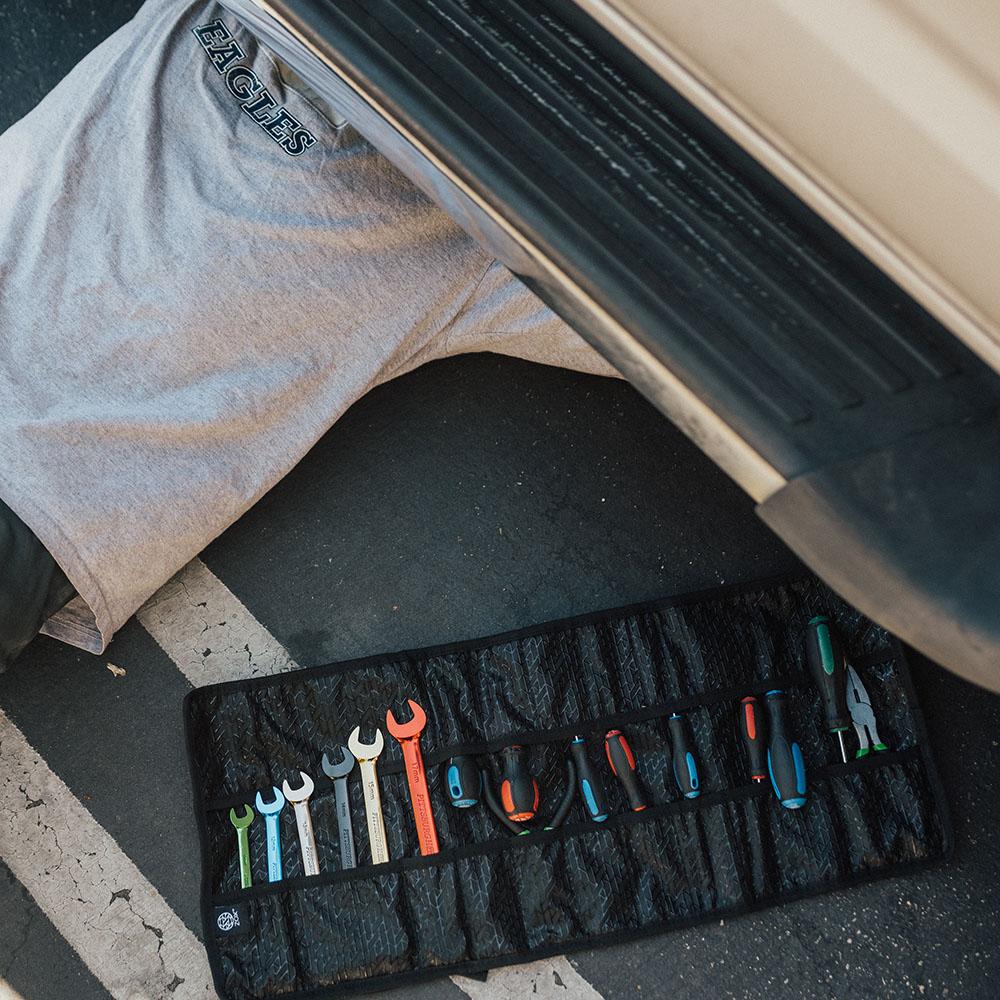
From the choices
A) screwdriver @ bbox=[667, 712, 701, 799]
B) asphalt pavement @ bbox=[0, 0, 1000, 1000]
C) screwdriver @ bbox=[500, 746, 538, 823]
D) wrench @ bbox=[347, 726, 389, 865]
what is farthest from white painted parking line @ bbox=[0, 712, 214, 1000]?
screwdriver @ bbox=[667, 712, 701, 799]

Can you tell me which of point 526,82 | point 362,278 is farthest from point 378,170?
point 526,82

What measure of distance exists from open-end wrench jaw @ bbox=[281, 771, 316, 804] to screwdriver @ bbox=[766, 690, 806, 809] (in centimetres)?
83

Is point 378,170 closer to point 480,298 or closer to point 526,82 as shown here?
point 480,298

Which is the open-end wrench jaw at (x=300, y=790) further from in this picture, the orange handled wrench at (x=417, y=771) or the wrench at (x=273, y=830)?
the orange handled wrench at (x=417, y=771)

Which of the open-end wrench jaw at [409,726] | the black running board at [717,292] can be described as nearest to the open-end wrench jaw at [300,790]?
the open-end wrench jaw at [409,726]

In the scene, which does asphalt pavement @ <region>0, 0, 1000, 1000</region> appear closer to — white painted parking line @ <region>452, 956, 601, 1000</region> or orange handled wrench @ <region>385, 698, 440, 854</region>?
white painted parking line @ <region>452, 956, 601, 1000</region>

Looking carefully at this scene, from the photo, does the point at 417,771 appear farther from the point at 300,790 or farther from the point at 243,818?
the point at 243,818

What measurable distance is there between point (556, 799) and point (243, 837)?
1.89 feet

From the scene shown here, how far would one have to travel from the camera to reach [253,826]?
1886mm

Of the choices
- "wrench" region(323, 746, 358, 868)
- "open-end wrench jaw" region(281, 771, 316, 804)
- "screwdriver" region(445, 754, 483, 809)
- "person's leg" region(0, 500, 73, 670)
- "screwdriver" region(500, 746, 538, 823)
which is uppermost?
"person's leg" region(0, 500, 73, 670)

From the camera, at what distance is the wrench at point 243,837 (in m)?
1.87

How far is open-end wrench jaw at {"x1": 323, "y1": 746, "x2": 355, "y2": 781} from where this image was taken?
188cm

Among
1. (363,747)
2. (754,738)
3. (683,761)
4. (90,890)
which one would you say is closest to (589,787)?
(683,761)

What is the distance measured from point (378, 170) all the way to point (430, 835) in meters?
1.19
